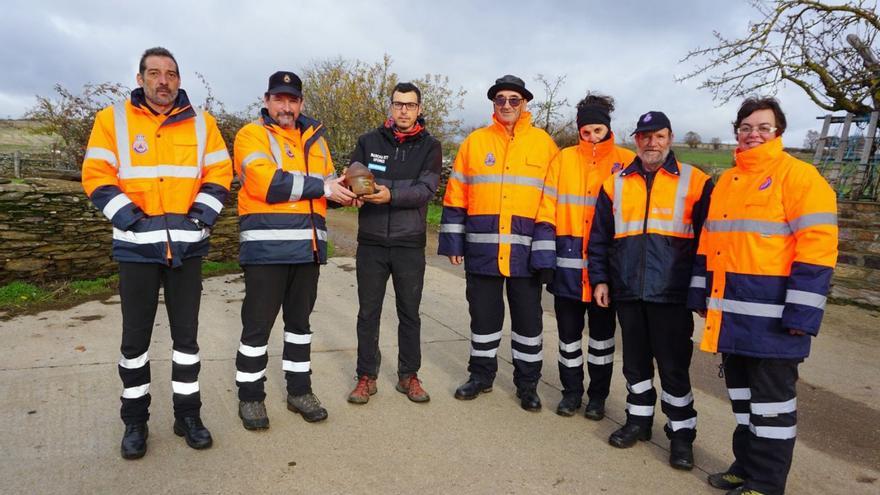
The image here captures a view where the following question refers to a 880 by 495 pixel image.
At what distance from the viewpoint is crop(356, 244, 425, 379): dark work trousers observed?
3.92m

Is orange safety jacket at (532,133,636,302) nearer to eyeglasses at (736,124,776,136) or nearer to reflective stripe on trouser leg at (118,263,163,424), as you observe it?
eyeglasses at (736,124,776,136)

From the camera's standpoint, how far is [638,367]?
3473 millimetres

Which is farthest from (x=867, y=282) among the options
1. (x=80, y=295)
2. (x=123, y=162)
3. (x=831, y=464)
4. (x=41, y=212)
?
(x=41, y=212)

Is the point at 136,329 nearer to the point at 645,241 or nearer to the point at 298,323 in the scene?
the point at 298,323

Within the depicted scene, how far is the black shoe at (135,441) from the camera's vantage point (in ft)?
9.86

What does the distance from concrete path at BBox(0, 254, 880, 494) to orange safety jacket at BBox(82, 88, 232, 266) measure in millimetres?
1149

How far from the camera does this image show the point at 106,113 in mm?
3012

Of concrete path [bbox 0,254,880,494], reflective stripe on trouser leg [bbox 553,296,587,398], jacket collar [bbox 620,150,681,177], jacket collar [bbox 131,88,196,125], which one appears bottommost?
concrete path [bbox 0,254,880,494]

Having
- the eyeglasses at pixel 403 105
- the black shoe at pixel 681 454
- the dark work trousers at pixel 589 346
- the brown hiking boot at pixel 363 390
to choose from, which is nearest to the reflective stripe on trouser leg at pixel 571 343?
the dark work trousers at pixel 589 346

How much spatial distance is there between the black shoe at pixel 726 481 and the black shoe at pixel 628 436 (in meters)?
0.51

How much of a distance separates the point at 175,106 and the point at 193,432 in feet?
6.26

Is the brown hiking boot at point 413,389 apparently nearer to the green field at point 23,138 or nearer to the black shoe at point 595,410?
the black shoe at point 595,410

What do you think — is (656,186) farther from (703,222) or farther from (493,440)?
(493,440)

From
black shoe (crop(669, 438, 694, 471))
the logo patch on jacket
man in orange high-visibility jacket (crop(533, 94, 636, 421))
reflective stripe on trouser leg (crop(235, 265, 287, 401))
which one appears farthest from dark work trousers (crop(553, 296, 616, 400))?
the logo patch on jacket
